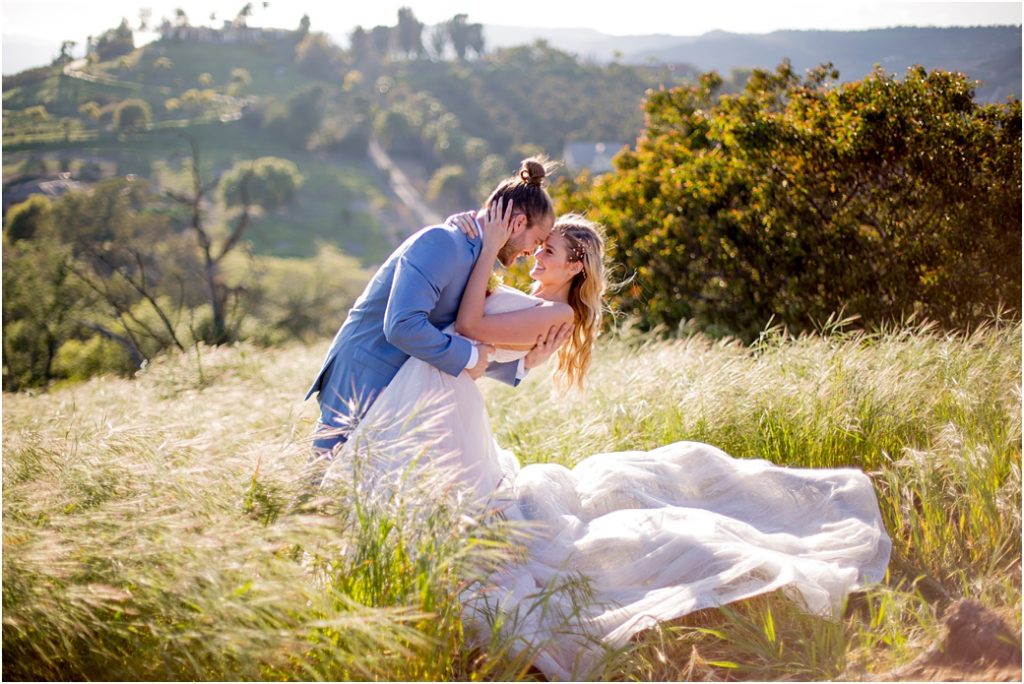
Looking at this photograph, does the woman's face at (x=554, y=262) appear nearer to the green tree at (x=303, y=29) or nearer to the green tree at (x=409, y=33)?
the green tree at (x=409, y=33)

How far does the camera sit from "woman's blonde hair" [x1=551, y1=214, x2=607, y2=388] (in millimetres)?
3602

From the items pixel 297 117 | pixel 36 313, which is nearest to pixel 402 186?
pixel 297 117

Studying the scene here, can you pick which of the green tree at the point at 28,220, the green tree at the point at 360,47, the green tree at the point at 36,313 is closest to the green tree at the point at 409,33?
the green tree at the point at 360,47

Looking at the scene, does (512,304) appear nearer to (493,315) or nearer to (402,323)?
(493,315)

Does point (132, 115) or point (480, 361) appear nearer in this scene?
point (480, 361)

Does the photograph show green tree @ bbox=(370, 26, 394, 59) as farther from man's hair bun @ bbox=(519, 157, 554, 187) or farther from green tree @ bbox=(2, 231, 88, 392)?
man's hair bun @ bbox=(519, 157, 554, 187)

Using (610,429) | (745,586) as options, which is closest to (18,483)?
(745,586)

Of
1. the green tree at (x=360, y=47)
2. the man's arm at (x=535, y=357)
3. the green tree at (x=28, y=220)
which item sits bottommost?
the green tree at (x=28, y=220)

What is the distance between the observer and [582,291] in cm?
372

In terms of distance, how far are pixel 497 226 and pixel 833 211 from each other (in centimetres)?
461

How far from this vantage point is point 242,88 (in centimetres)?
6994

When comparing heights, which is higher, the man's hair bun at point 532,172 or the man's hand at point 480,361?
the man's hair bun at point 532,172

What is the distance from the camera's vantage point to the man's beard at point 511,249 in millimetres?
3389

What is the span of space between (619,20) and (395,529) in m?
4.89
